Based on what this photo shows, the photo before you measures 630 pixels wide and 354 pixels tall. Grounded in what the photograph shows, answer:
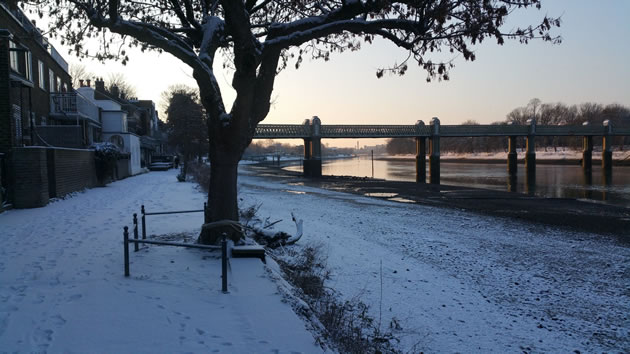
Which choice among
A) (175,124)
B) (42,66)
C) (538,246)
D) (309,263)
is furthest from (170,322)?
(175,124)

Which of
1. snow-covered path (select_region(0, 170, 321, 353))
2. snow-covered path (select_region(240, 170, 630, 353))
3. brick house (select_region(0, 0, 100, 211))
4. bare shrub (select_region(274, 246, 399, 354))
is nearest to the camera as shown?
snow-covered path (select_region(0, 170, 321, 353))

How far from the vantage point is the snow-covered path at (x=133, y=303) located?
431 centimetres

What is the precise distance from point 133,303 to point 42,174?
11.8m

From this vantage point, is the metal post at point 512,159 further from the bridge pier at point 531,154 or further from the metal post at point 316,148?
the metal post at point 316,148

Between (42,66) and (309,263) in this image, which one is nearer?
(309,263)

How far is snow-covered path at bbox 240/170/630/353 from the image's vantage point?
20.1ft

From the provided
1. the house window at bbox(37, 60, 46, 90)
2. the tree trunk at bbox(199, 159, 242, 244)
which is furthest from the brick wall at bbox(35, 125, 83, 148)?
the tree trunk at bbox(199, 159, 242, 244)

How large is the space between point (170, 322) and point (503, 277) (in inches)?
263

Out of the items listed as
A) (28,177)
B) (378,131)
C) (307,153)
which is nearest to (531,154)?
(378,131)

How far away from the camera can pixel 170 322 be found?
189 inches

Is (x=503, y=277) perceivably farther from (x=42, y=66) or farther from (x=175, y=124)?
(x=175, y=124)

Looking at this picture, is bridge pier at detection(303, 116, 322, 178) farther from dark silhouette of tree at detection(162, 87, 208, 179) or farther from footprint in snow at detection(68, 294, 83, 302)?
footprint in snow at detection(68, 294, 83, 302)

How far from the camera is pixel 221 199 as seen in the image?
805 cm

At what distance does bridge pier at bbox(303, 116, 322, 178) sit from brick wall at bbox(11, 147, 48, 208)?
36.5 m
